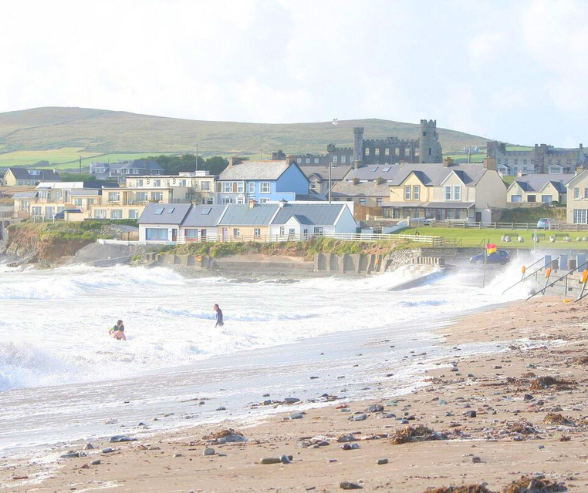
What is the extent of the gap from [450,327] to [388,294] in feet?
67.1

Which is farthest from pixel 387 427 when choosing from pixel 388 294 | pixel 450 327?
pixel 388 294

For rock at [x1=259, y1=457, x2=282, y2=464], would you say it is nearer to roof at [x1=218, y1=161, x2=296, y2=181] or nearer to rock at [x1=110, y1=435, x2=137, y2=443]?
rock at [x1=110, y1=435, x2=137, y2=443]

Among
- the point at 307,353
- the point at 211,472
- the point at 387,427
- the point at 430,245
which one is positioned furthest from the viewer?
the point at 430,245

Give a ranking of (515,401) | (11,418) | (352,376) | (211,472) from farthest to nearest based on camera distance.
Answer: (352,376)
(11,418)
(515,401)
(211,472)

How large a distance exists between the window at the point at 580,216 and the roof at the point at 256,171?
82.9ft

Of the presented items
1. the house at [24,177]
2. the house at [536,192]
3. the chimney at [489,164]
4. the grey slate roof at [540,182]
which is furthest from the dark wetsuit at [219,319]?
the house at [24,177]

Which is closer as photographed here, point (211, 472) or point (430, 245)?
point (211, 472)

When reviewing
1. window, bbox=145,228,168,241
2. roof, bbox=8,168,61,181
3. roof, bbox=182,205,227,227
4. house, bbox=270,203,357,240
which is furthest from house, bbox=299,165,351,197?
roof, bbox=8,168,61,181

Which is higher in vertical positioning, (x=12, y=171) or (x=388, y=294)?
(x=12, y=171)

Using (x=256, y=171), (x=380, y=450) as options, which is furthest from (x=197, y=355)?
(x=256, y=171)

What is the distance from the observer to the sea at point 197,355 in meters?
14.7

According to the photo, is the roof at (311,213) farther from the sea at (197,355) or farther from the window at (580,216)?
the sea at (197,355)

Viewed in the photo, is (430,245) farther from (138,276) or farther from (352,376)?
(352,376)

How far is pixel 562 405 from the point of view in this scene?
12375 millimetres
